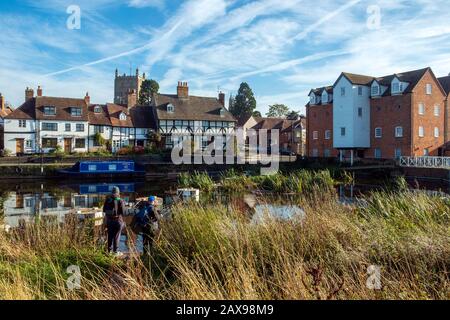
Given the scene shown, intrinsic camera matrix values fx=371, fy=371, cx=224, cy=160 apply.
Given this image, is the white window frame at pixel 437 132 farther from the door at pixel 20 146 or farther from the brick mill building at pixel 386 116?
the door at pixel 20 146

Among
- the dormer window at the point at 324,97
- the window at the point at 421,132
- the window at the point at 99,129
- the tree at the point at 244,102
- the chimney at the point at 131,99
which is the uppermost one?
the tree at the point at 244,102

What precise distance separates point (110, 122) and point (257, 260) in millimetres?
49053

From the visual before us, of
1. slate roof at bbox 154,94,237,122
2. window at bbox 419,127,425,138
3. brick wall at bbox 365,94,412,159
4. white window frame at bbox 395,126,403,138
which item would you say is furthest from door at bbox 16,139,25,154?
window at bbox 419,127,425,138

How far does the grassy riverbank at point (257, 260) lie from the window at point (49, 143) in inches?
1656

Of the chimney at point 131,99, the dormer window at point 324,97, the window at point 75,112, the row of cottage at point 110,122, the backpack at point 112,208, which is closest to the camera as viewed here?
the backpack at point 112,208

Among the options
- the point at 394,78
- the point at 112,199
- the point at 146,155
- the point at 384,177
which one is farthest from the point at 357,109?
the point at 112,199

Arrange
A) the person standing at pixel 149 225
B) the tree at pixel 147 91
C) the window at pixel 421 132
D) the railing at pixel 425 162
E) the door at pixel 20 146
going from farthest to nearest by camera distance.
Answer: the tree at pixel 147 91 < the door at pixel 20 146 < the window at pixel 421 132 < the railing at pixel 425 162 < the person standing at pixel 149 225

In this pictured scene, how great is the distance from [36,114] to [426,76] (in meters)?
46.2

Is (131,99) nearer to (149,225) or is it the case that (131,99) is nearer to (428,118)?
(428,118)

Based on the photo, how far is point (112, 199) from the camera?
30.0 feet

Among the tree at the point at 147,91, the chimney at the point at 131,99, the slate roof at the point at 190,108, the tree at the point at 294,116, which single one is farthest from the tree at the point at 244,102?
the chimney at the point at 131,99

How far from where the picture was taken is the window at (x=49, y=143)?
4725 cm

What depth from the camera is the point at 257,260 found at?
5949 millimetres
